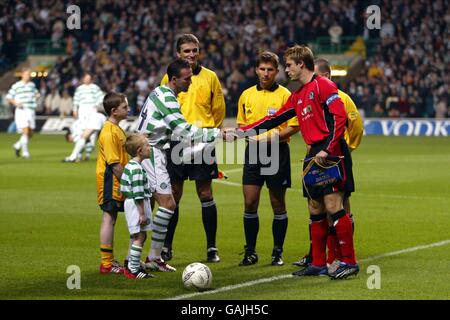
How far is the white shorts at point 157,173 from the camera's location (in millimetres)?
10438

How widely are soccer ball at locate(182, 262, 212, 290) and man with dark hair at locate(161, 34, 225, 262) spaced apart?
1.73 metres

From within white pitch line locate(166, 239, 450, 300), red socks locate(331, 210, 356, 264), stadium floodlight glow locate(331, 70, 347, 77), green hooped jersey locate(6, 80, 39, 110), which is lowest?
stadium floodlight glow locate(331, 70, 347, 77)

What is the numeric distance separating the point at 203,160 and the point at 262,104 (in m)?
0.87

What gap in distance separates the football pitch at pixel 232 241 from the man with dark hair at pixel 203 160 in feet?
1.06

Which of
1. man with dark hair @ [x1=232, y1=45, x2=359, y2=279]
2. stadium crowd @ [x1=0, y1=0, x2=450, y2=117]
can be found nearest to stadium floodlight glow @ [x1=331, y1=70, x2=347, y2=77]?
stadium crowd @ [x1=0, y1=0, x2=450, y2=117]

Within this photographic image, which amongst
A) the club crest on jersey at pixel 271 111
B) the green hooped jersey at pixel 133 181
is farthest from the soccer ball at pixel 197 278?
the club crest on jersey at pixel 271 111

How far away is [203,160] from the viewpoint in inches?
439

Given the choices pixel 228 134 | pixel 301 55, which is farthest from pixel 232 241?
pixel 301 55

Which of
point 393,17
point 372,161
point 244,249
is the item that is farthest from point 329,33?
point 244,249

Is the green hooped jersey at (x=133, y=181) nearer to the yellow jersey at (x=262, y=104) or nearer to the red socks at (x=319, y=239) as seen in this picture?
the yellow jersey at (x=262, y=104)

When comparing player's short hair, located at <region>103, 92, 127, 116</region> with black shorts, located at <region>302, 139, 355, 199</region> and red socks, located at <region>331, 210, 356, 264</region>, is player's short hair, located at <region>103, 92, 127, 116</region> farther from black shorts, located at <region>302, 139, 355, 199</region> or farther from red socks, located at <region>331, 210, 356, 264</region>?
red socks, located at <region>331, 210, 356, 264</region>

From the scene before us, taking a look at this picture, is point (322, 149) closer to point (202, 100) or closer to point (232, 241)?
point (202, 100)

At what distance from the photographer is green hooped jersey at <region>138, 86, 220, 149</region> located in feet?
33.4

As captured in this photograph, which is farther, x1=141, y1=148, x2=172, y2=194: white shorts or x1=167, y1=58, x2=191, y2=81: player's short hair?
x1=141, y1=148, x2=172, y2=194: white shorts
